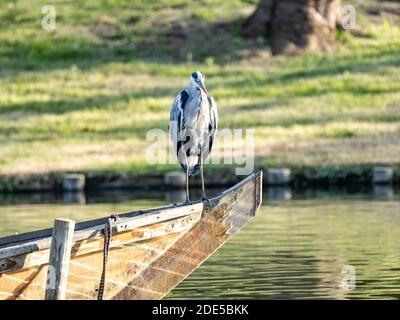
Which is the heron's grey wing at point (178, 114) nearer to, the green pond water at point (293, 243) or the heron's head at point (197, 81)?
the heron's head at point (197, 81)

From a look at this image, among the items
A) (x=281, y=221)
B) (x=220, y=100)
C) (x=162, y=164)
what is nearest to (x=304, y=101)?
(x=220, y=100)

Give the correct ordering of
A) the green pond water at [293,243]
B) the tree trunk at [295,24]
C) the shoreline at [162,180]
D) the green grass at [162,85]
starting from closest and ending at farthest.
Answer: the green pond water at [293,243] < the shoreline at [162,180] < the green grass at [162,85] < the tree trunk at [295,24]

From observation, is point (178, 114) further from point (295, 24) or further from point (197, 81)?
point (295, 24)

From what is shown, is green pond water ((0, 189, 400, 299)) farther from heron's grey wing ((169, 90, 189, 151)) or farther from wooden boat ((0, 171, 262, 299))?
heron's grey wing ((169, 90, 189, 151))

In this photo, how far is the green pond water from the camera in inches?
642

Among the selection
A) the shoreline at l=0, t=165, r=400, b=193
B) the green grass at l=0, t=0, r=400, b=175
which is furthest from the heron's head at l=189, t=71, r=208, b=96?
the green grass at l=0, t=0, r=400, b=175

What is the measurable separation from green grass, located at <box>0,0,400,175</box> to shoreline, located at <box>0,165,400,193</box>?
57 cm

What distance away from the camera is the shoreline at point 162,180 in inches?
1166

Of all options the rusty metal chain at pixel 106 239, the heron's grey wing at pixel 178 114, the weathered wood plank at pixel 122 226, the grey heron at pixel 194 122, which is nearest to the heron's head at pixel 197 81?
the grey heron at pixel 194 122

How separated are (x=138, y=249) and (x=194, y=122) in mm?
1610

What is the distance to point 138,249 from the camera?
14.0 m

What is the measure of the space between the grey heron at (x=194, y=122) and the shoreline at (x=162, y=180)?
14191 millimetres

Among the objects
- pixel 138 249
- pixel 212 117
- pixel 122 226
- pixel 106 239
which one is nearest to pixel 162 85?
pixel 212 117

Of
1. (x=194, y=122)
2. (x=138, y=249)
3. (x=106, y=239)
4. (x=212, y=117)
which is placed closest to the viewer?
(x=106, y=239)
